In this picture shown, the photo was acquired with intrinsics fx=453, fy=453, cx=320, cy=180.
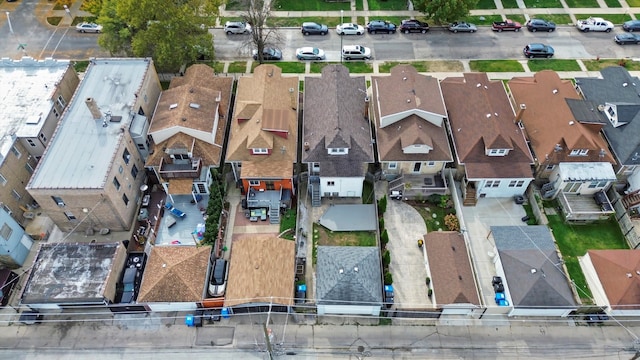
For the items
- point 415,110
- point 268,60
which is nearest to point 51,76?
point 268,60

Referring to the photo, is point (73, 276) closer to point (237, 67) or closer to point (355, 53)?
point (237, 67)

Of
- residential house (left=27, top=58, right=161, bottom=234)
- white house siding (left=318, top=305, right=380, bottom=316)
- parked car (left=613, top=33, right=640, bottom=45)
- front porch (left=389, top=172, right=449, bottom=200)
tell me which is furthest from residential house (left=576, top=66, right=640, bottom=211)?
residential house (left=27, top=58, right=161, bottom=234)

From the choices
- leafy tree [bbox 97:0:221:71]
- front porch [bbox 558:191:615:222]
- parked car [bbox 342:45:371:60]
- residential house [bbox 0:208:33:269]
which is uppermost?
parked car [bbox 342:45:371:60]

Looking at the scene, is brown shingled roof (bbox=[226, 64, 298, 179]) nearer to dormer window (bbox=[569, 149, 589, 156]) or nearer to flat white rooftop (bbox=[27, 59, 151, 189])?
flat white rooftop (bbox=[27, 59, 151, 189])

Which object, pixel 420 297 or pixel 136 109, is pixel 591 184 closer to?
pixel 420 297

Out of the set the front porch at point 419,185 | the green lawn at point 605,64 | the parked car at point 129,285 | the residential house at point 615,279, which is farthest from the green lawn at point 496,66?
the parked car at point 129,285

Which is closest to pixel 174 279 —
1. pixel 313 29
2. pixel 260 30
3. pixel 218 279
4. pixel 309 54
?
pixel 218 279

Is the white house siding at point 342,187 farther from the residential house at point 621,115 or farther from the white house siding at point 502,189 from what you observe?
the residential house at point 621,115
